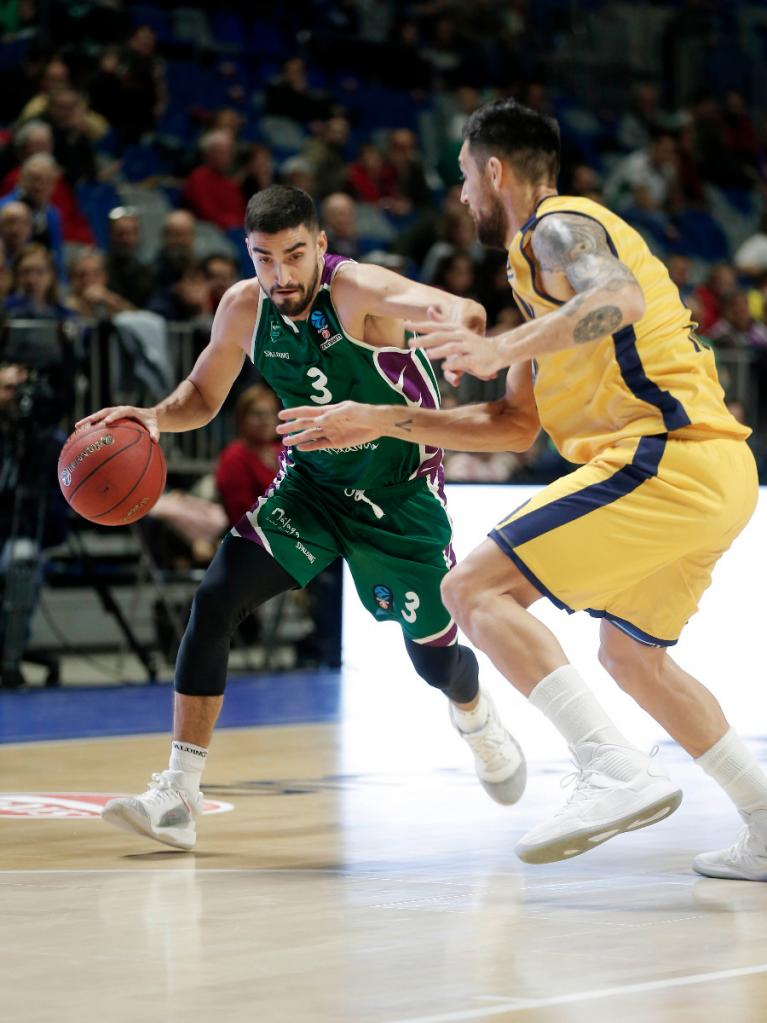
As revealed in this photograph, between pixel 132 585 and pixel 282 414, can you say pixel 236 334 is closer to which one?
pixel 282 414

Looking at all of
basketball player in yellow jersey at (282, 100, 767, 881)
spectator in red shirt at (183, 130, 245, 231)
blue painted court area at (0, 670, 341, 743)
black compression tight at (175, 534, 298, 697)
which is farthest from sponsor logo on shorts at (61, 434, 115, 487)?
spectator in red shirt at (183, 130, 245, 231)

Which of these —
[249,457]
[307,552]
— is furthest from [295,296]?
[249,457]

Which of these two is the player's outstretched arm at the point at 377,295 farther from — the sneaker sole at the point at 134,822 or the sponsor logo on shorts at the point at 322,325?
the sneaker sole at the point at 134,822

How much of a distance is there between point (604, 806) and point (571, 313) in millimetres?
1146

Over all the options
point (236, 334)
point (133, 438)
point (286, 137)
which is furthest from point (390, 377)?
point (286, 137)

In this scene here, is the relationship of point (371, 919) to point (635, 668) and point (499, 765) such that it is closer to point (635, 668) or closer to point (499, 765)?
point (635, 668)

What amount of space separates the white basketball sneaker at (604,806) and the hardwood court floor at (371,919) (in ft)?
0.40

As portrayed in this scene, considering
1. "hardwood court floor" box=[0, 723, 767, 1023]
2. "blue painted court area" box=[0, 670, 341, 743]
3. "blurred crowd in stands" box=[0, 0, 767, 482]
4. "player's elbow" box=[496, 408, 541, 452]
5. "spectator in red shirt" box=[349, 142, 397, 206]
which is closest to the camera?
"hardwood court floor" box=[0, 723, 767, 1023]

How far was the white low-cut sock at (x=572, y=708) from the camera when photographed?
4223mm

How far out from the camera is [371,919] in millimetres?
3852

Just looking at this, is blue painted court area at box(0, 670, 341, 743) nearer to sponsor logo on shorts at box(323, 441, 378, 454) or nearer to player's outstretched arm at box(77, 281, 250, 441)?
player's outstretched arm at box(77, 281, 250, 441)

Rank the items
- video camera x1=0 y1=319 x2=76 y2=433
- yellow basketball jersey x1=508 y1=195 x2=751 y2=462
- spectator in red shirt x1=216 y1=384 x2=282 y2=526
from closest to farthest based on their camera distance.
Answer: yellow basketball jersey x1=508 y1=195 x2=751 y2=462
video camera x1=0 y1=319 x2=76 y2=433
spectator in red shirt x1=216 y1=384 x2=282 y2=526

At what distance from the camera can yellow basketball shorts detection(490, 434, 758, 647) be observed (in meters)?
4.12

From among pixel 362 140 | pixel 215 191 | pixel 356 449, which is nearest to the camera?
pixel 356 449
